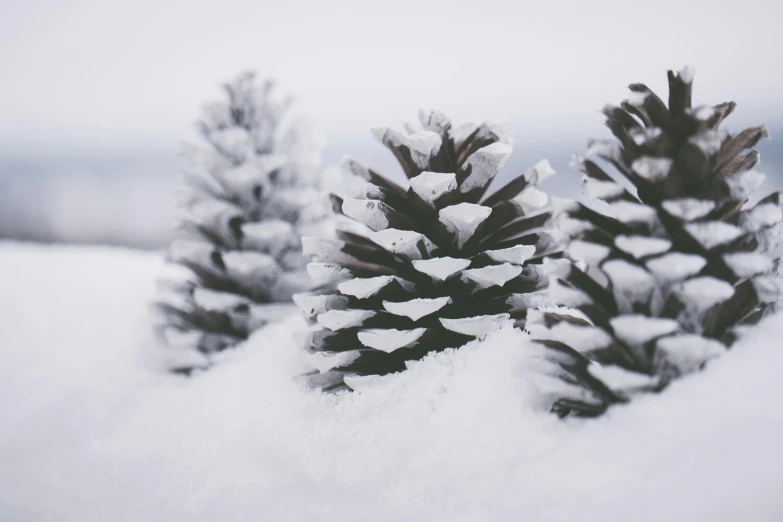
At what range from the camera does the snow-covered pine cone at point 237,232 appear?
0.74 meters

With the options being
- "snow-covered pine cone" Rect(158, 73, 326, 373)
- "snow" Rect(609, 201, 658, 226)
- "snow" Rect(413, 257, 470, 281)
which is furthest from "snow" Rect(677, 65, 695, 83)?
"snow-covered pine cone" Rect(158, 73, 326, 373)

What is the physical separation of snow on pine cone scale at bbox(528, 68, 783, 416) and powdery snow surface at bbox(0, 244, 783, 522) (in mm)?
22

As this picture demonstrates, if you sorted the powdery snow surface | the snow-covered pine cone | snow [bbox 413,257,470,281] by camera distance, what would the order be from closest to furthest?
the powdery snow surface, snow [bbox 413,257,470,281], the snow-covered pine cone

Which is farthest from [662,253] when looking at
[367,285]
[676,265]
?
[367,285]

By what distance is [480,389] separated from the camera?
471mm

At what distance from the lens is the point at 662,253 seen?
1.32 ft

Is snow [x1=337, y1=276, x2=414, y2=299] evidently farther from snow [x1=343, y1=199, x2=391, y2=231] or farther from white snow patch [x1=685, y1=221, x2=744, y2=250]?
white snow patch [x1=685, y1=221, x2=744, y2=250]

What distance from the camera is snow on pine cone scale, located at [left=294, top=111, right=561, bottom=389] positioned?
52 centimetres

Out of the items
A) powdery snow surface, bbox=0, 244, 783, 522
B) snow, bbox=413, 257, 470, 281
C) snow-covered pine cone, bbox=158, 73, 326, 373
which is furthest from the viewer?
snow-covered pine cone, bbox=158, 73, 326, 373

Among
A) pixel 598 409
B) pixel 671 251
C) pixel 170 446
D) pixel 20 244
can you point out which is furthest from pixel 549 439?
pixel 20 244

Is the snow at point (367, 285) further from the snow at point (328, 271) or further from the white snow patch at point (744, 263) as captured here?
the white snow patch at point (744, 263)

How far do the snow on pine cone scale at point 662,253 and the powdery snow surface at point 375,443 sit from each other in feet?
0.07

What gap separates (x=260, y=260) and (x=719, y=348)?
0.51 m

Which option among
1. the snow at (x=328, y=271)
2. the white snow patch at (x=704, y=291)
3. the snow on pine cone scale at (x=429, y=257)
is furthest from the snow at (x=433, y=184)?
the white snow patch at (x=704, y=291)
